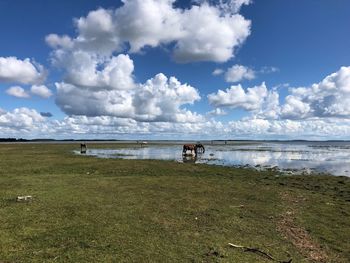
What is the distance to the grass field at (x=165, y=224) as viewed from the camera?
9906 millimetres

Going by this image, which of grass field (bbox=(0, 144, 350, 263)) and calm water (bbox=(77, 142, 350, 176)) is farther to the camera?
calm water (bbox=(77, 142, 350, 176))

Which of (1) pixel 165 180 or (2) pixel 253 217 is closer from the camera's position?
(2) pixel 253 217

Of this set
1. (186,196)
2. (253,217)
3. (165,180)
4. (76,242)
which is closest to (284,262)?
(253,217)

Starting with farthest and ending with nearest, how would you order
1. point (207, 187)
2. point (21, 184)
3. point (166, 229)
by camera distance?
point (207, 187) < point (21, 184) < point (166, 229)

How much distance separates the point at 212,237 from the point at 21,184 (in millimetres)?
14528

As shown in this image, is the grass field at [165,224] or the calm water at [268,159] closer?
the grass field at [165,224]

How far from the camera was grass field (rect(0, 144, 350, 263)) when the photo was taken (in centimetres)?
991

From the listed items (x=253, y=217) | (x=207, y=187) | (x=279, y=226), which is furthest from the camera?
(x=207, y=187)

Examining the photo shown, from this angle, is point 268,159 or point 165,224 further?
point 268,159

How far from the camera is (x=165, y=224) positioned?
12750 mm

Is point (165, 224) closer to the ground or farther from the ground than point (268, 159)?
farther from the ground

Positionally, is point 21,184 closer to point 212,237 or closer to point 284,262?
point 212,237

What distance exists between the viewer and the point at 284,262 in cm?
963

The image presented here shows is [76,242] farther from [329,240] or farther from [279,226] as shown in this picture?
[329,240]
